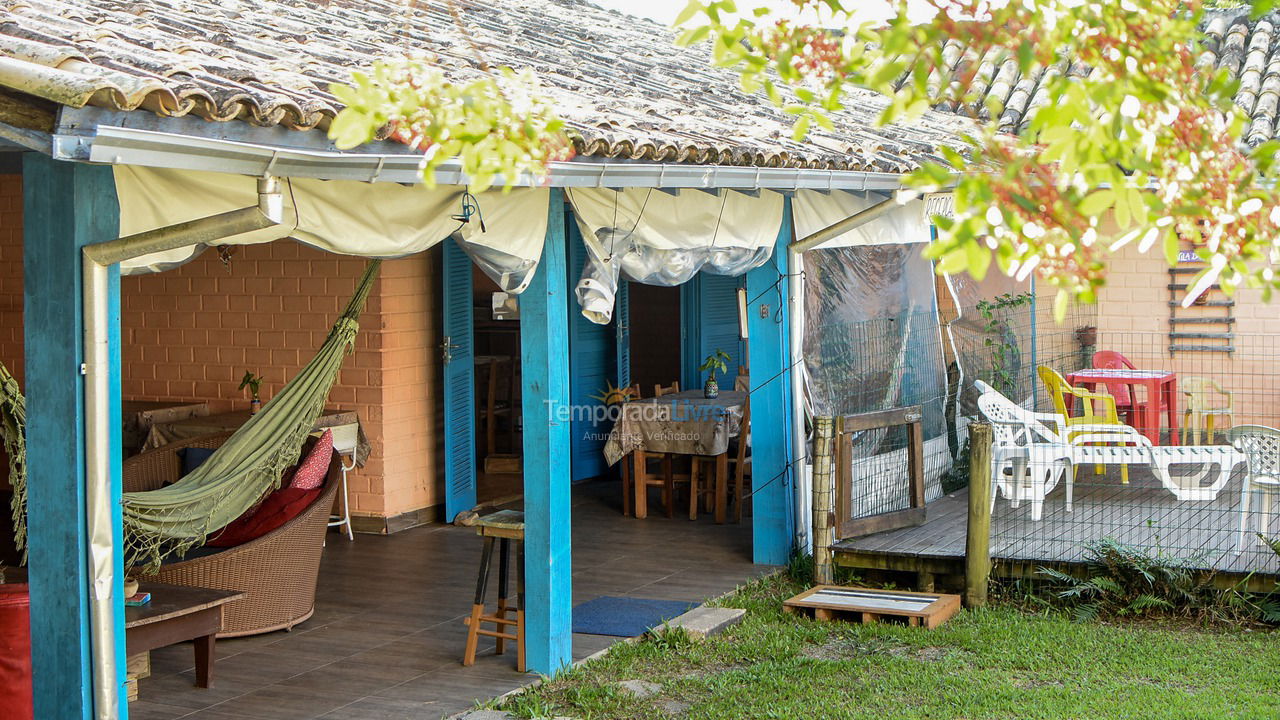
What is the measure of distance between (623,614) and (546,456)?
1.29 metres

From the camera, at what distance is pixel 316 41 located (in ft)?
16.7

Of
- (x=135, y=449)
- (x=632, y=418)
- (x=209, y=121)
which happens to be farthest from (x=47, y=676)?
(x=632, y=418)

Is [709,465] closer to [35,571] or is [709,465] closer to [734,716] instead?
[734,716]

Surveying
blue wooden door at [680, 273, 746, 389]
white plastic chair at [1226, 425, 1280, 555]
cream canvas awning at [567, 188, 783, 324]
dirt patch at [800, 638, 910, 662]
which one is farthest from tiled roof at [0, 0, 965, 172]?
white plastic chair at [1226, 425, 1280, 555]

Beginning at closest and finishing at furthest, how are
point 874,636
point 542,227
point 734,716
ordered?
1. point 734,716
2. point 542,227
3. point 874,636

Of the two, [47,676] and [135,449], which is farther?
[135,449]

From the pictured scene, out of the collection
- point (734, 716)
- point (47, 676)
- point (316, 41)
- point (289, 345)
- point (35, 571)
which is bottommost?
point (734, 716)

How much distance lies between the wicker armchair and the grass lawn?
1.46 metres

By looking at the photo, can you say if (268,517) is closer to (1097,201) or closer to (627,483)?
(627,483)

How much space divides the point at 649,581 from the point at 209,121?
4314 mm

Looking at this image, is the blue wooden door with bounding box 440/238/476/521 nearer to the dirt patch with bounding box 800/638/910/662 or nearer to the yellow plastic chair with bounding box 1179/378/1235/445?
the dirt patch with bounding box 800/638/910/662

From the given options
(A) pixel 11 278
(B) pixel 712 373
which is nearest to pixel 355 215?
(B) pixel 712 373

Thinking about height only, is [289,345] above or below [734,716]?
above

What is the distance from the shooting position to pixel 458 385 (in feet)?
28.5
